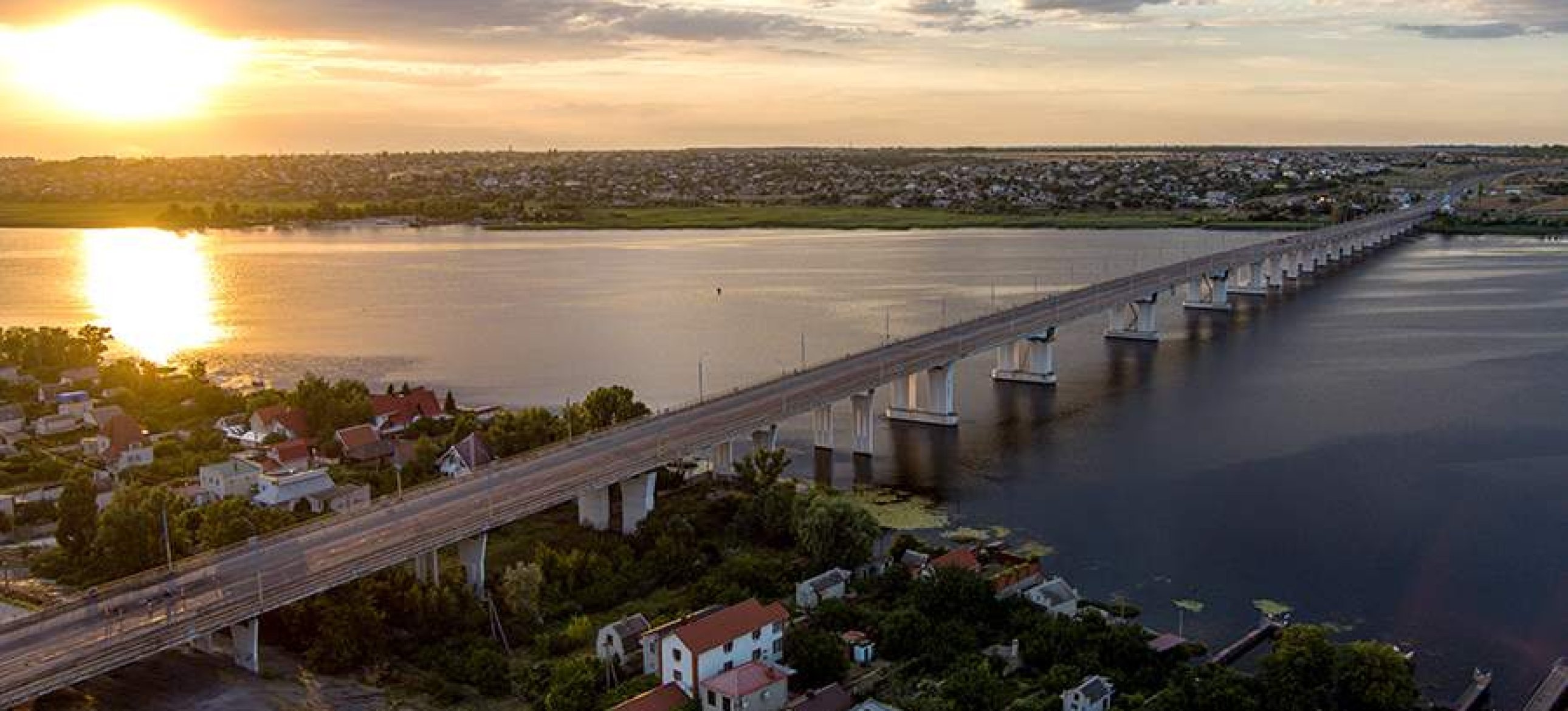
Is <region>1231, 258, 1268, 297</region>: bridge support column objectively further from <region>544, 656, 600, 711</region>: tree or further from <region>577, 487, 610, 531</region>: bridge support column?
<region>544, 656, 600, 711</region>: tree

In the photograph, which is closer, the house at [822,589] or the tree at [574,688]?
the tree at [574,688]

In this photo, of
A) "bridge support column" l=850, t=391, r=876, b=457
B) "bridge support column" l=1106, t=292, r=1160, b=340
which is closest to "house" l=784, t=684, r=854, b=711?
"bridge support column" l=850, t=391, r=876, b=457

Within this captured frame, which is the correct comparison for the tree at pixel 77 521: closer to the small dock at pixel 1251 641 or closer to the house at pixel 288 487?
the house at pixel 288 487

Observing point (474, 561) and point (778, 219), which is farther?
point (778, 219)

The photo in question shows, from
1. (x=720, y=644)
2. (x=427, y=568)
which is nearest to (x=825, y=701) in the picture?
(x=720, y=644)

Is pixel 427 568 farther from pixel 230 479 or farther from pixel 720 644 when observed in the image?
pixel 230 479

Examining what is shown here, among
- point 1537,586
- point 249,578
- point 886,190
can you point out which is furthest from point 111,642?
point 886,190

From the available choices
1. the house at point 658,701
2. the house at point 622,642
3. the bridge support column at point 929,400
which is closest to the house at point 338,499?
the house at point 622,642
